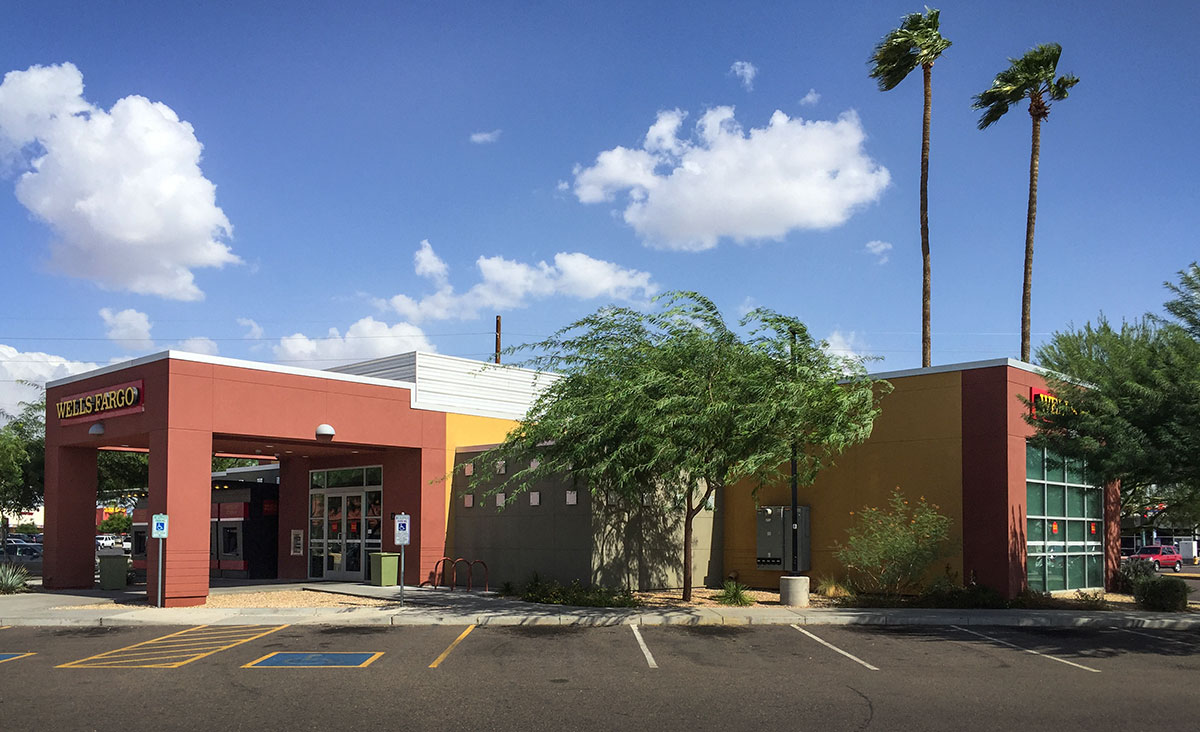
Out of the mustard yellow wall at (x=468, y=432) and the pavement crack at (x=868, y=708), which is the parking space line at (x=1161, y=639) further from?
the mustard yellow wall at (x=468, y=432)

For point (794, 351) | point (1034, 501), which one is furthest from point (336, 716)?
point (1034, 501)

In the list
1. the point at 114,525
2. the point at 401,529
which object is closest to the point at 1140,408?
the point at 401,529

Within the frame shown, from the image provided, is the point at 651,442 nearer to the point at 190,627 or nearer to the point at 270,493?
the point at 190,627

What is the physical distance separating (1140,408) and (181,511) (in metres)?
18.4

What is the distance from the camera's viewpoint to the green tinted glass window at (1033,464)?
74.1 feet

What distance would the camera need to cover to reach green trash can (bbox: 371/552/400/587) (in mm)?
25766

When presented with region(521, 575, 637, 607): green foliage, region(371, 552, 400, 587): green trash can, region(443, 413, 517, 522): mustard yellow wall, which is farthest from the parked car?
region(371, 552, 400, 587): green trash can

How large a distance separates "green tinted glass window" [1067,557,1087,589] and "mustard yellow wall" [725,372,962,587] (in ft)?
13.6

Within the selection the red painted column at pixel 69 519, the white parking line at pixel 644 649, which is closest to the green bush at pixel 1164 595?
the white parking line at pixel 644 649

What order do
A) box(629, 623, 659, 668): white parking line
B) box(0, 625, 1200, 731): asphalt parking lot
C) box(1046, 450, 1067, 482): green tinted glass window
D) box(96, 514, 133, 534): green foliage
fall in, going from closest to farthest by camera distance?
box(0, 625, 1200, 731): asphalt parking lot, box(629, 623, 659, 668): white parking line, box(1046, 450, 1067, 482): green tinted glass window, box(96, 514, 133, 534): green foliage

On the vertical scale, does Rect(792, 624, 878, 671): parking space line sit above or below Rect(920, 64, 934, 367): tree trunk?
below

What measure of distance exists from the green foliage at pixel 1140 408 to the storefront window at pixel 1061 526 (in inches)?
94.3

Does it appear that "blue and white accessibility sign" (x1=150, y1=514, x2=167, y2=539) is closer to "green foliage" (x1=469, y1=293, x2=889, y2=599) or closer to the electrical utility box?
"green foliage" (x1=469, y1=293, x2=889, y2=599)

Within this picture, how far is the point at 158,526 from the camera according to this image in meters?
20.3
